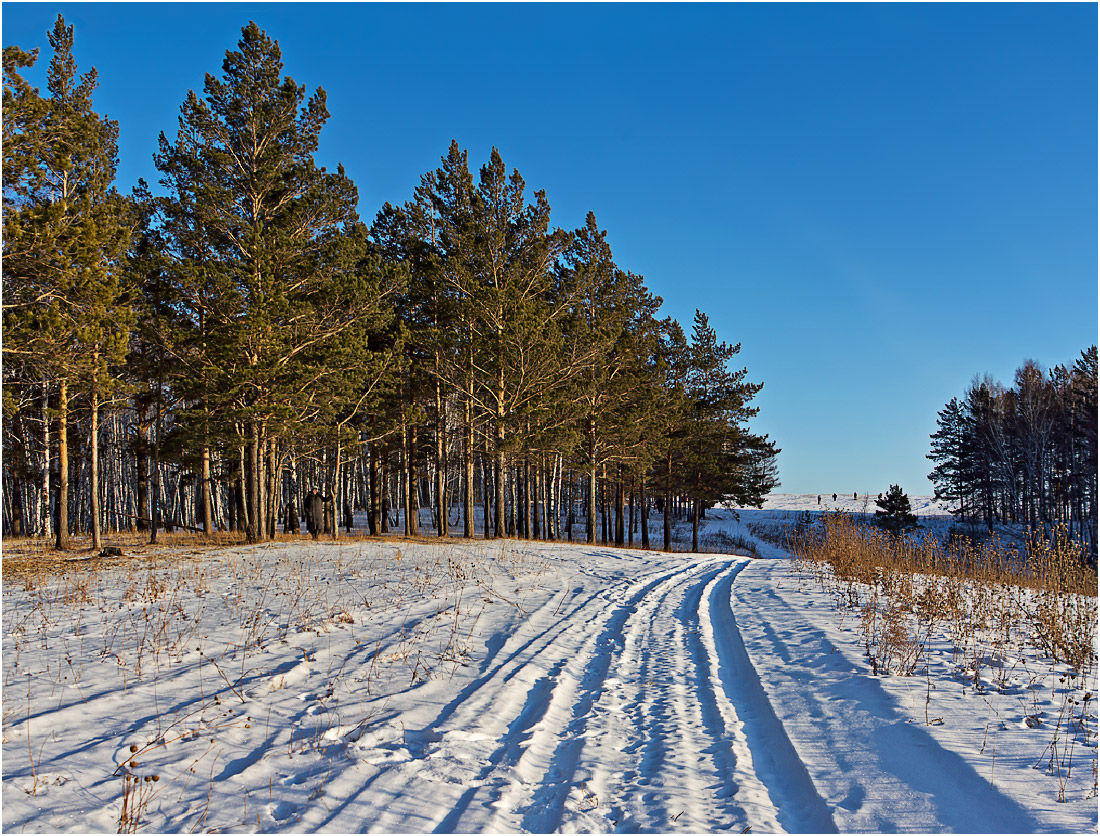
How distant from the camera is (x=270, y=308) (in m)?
17.8

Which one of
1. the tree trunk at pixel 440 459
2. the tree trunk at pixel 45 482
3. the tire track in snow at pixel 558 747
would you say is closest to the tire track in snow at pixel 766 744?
the tire track in snow at pixel 558 747

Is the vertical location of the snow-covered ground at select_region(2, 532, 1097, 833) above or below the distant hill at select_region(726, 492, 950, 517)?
above

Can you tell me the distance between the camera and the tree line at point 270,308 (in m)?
14.4

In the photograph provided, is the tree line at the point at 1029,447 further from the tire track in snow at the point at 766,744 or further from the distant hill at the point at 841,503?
the tire track in snow at the point at 766,744

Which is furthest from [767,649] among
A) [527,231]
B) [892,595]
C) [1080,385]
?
[1080,385]

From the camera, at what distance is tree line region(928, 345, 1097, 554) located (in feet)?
138

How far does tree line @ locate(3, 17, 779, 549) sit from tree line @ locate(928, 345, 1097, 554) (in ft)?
103

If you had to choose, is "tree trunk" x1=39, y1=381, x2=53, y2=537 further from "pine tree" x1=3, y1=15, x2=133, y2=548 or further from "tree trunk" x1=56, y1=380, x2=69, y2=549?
"pine tree" x1=3, y1=15, x2=133, y2=548

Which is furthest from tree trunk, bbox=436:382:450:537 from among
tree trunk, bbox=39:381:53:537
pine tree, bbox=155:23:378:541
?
tree trunk, bbox=39:381:53:537

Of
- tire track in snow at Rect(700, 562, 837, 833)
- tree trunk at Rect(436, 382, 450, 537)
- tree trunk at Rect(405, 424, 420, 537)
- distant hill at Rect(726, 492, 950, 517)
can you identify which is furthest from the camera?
distant hill at Rect(726, 492, 950, 517)

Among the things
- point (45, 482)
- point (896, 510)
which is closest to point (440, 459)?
point (45, 482)

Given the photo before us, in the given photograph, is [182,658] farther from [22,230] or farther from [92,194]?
[92,194]

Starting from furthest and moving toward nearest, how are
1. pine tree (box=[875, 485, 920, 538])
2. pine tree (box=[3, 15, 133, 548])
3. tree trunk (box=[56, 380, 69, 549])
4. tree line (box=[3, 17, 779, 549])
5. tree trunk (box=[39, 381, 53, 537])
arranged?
pine tree (box=[875, 485, 920, 538])
tree trunk (box=[39, 381, 53, 537])
tree trunk (box=[56, 380, 69, 549])
tree line (box=[3, 17, 779, 549])
pine tree (box=[3, 15, 133, 548])

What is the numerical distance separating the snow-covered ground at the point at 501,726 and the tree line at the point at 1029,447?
146ft
